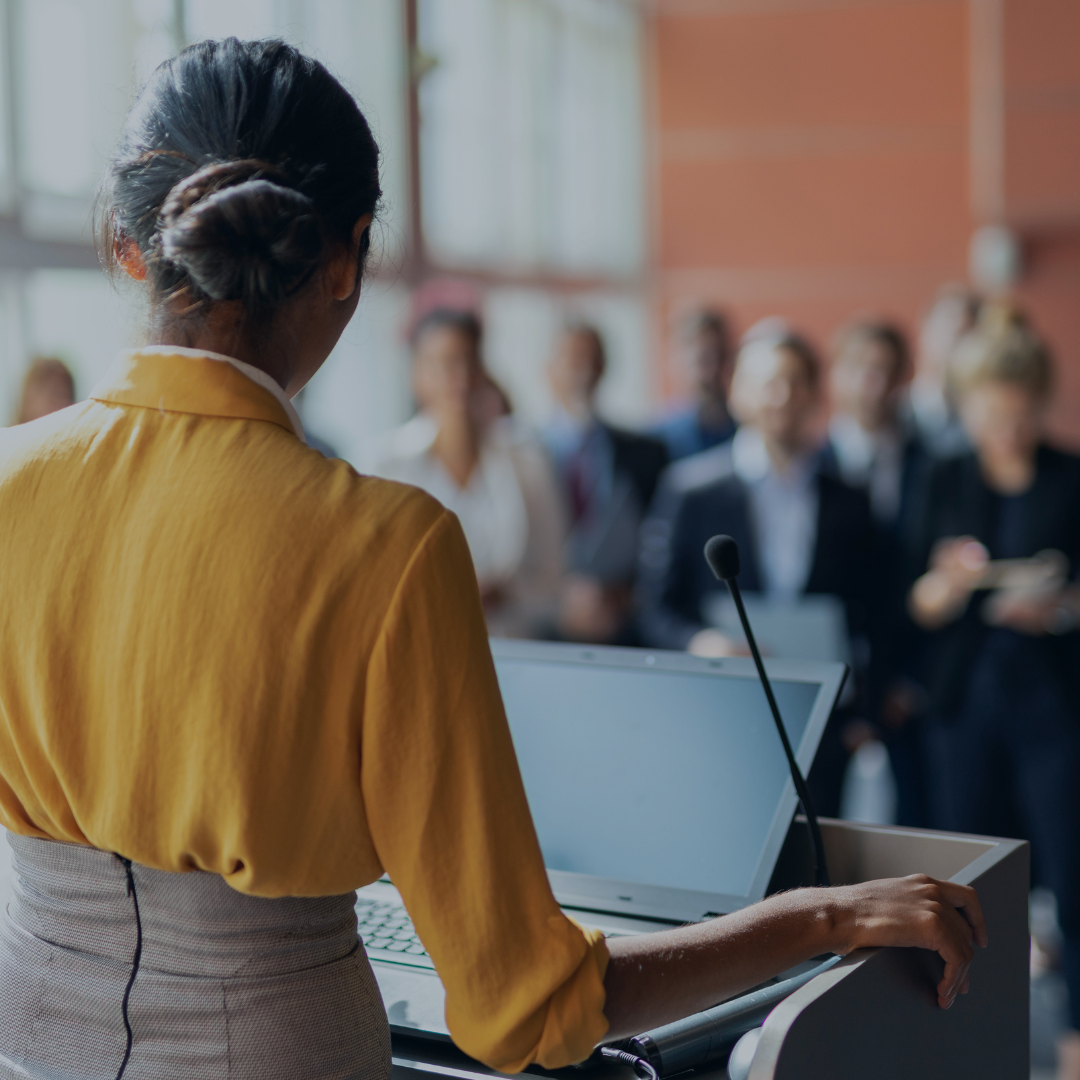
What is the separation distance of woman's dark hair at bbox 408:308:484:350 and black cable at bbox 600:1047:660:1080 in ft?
7.82

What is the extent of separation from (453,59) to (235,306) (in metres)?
5.07

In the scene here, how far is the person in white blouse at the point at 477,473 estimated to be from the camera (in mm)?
3223

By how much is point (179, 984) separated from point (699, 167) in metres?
7.50

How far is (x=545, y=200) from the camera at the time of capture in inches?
267

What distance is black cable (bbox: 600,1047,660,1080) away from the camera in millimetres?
1003

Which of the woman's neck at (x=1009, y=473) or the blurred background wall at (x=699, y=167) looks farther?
the blurred background wall at (x=699, y=167)

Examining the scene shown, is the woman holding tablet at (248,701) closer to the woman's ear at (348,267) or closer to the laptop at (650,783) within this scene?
the woman's ear at (348,267)

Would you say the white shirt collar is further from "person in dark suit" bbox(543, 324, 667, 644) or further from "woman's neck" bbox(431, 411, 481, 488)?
"person in dark suit" bbox(543, 324, 667, 644)

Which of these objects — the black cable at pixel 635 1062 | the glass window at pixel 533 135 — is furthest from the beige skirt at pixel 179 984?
the glass window at pixel 533 135

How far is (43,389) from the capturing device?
2652 millimetres

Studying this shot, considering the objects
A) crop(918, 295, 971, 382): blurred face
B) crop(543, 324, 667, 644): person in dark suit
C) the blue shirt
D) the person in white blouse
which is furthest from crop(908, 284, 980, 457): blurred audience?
the person in white blouse

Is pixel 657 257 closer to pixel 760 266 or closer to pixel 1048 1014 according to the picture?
pixel 760 266

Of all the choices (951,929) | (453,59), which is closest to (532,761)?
(951,929)

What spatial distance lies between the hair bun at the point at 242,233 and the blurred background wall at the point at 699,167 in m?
3.77
